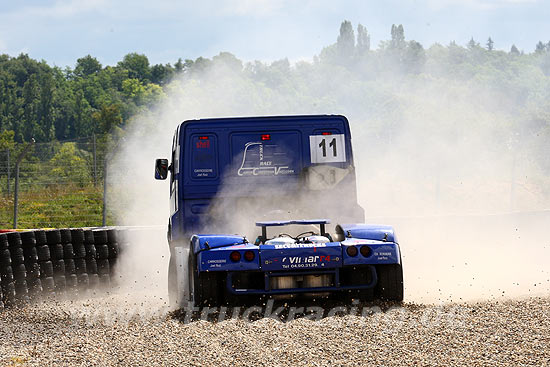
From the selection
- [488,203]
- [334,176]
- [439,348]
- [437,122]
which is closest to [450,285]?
[334,176]

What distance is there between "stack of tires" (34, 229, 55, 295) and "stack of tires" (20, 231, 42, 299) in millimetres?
81

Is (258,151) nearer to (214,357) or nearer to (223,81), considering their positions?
(214,357)

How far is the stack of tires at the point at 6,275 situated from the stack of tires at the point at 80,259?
157cm

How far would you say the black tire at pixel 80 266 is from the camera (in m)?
12.6

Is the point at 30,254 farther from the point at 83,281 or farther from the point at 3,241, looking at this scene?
the point at 83,281

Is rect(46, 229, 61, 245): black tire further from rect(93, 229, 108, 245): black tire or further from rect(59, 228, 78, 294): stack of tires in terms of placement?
rect(93, 229, 108, 245): black tire

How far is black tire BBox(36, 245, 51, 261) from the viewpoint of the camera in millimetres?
11797

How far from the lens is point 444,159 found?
50844 mm

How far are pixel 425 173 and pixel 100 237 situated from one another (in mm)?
34759

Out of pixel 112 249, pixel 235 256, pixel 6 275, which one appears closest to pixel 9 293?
pixel 6 275

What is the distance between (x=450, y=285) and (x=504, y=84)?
86530 mm

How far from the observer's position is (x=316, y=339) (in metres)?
6.89

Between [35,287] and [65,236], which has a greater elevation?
[65,236]

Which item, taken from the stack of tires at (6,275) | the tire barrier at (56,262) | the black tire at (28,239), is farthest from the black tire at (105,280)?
the stack of tires at (6,275)
